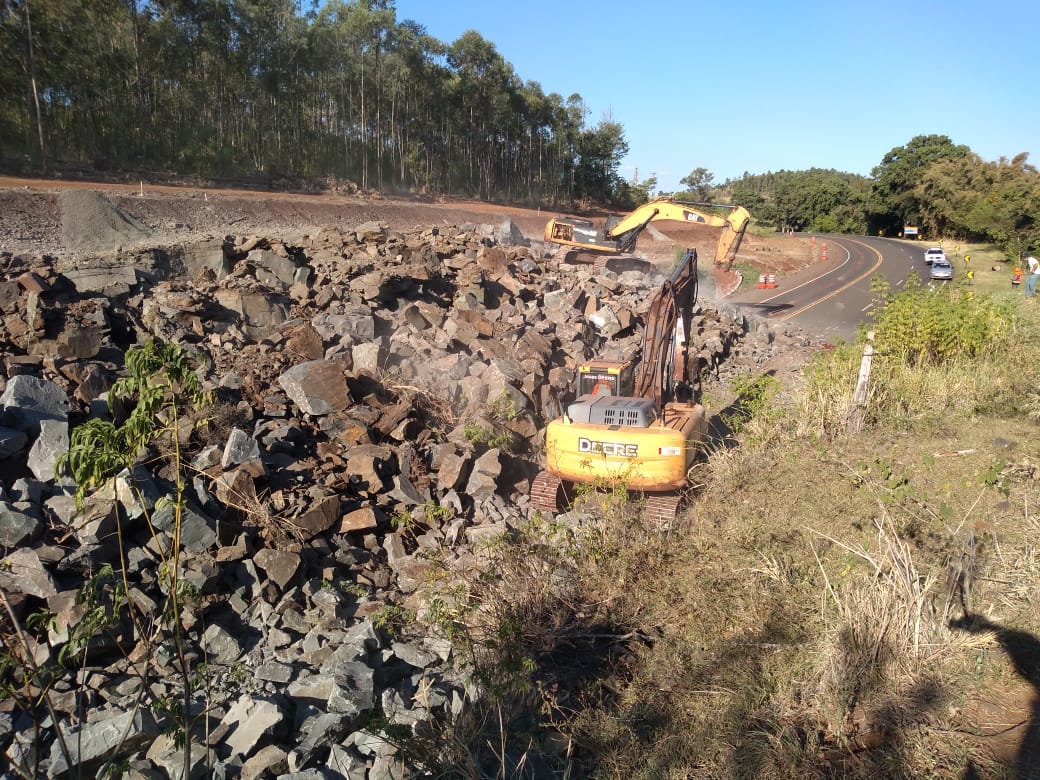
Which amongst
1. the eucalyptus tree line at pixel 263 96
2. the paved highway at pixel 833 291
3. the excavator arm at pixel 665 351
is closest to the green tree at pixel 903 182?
the paved highway at pixel 833 291

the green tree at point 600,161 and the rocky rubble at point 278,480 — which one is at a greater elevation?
the green tree at point 600,161

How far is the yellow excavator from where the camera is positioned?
51.8 ft

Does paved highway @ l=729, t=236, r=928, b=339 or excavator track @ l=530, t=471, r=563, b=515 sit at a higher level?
paved highway @ l=729, t=236, r=928, b=339

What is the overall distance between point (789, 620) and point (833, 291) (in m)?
24.1

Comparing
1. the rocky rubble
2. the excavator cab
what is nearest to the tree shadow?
the rocky rubble

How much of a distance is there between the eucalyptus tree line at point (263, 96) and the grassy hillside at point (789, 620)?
21.9m

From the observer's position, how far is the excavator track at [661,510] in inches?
278

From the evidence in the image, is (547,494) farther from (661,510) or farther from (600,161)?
(600,161)

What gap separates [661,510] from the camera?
7.38 m

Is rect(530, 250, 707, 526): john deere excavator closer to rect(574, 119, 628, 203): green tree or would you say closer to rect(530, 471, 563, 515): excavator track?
rect(530, 471, 563, 515): excavator track

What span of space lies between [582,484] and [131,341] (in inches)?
265

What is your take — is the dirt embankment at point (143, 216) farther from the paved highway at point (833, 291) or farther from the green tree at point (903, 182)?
the green tree at point (903, 182)

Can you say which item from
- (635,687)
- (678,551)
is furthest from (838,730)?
(678,551)

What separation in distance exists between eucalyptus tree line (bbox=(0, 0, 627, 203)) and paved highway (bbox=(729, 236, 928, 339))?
2107cm
